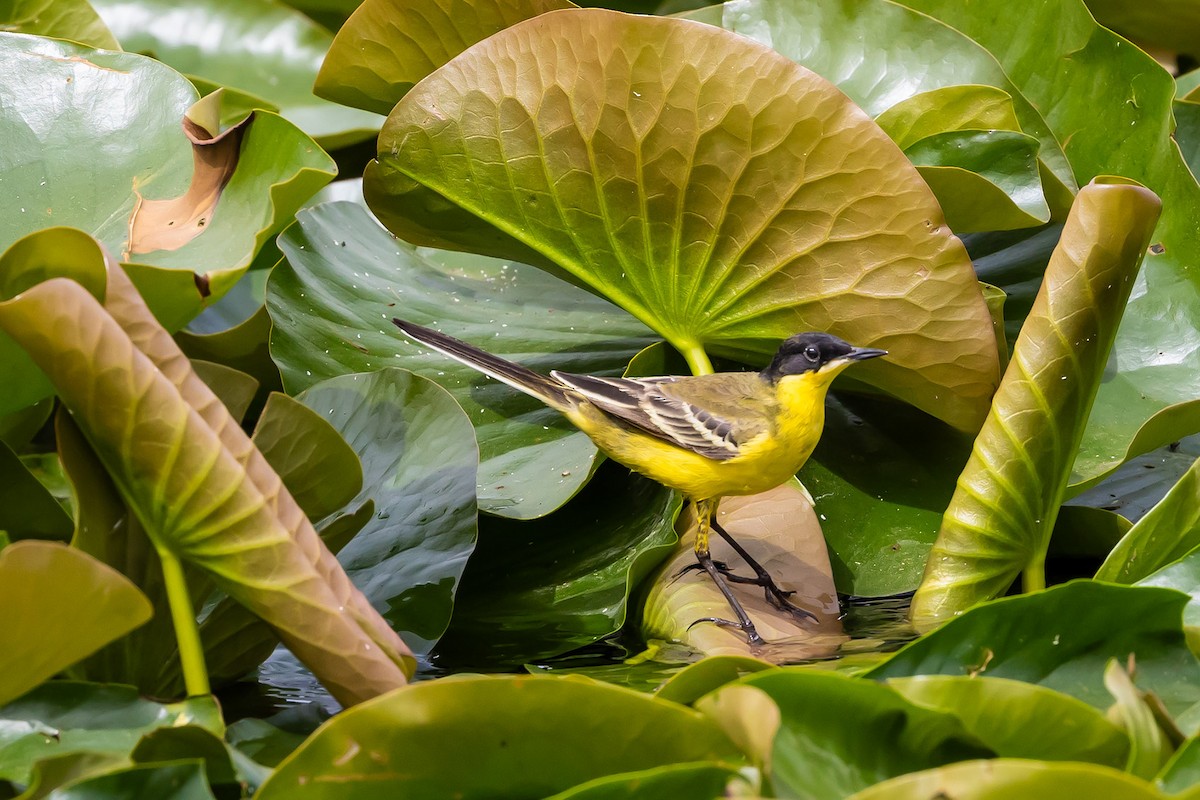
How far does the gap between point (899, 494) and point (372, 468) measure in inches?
55.4

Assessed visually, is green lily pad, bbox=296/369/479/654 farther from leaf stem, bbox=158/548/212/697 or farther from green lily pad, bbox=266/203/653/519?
leaf stem, bbox=158/548/212/697

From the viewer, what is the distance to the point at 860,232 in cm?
282

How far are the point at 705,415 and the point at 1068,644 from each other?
1.66 m

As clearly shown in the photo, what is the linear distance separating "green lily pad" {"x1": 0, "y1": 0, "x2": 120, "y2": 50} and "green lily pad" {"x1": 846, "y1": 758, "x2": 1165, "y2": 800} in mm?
3306

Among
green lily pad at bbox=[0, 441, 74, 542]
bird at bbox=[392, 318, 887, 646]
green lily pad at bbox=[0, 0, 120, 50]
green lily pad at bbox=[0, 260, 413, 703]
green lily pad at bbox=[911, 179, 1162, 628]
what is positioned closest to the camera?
green lily pad at bbox=[0, 260, 413, 703]

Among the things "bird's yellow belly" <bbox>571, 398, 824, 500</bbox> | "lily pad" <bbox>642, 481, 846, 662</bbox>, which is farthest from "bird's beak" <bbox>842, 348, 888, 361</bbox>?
"lily pad" <bbox>642, 481, 846, 662</bbox>

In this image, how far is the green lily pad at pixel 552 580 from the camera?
9.18 ft

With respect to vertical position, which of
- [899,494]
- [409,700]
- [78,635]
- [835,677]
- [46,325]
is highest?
[46,325]

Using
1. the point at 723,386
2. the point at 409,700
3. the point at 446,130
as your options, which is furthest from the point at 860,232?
the point at 409,700

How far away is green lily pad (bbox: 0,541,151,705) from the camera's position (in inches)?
62.0

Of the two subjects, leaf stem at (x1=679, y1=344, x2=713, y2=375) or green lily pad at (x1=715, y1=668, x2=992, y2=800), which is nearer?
green lily pad at (x1=715, y1=668, x2=992, y2=800)

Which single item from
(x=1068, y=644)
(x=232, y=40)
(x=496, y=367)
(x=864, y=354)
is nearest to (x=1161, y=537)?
(x=1068, y=644)

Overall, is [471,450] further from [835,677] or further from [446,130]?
[835,677]

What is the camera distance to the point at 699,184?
9.48 ft
